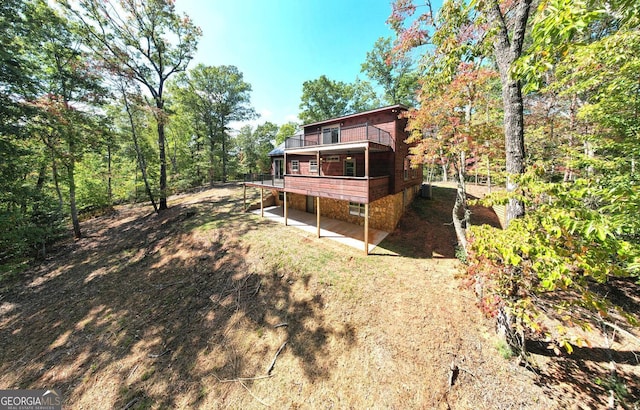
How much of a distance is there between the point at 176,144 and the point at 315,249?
1066 inches

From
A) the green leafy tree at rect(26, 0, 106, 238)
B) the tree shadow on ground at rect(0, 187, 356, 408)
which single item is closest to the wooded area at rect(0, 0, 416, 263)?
the green leafy tree at rect(26, 0, 106, 238)

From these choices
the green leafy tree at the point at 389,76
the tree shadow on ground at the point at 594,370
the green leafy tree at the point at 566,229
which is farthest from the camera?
the green leafy tree at the point at 389,76

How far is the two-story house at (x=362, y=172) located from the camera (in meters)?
9.40

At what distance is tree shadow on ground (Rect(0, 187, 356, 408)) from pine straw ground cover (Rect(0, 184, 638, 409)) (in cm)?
4

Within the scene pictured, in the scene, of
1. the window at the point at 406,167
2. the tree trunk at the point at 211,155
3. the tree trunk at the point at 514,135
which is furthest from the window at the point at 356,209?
the tree trunk at the point at 211,155

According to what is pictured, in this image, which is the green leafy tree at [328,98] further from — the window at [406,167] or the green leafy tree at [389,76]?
the window at [406,167]

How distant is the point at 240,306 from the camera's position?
22.8 feet

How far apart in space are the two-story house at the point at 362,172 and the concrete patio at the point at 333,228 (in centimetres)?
66

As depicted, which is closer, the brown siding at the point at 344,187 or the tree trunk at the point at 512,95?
the tree trunk at the point at 512,95

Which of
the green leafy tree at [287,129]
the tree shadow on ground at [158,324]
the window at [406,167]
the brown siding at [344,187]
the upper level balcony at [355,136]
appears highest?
the green leafy tree at [287,129]

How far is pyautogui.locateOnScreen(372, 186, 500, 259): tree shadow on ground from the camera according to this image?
915 centimetres

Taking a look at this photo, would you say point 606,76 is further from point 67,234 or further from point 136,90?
point 67,234

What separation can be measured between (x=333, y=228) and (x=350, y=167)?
4016 millimetres

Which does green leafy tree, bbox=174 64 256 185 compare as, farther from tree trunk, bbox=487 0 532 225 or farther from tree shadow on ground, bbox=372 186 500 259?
tree trunk, bbox=487 0 532 225
